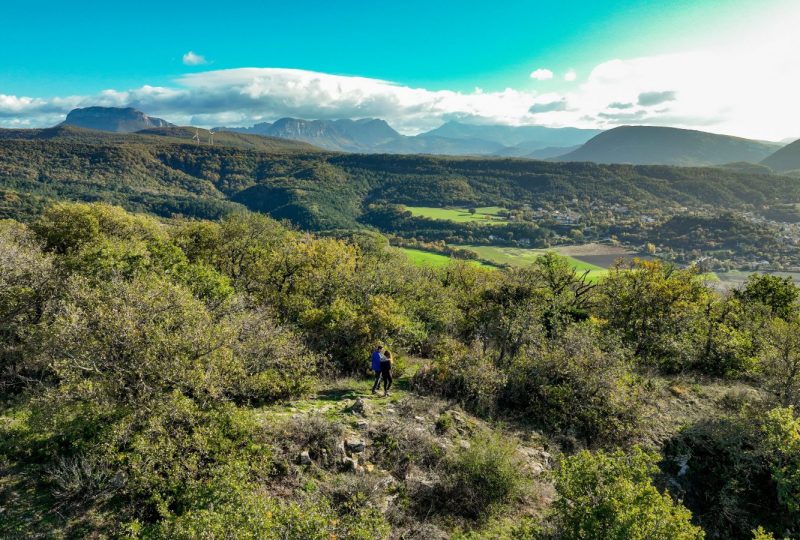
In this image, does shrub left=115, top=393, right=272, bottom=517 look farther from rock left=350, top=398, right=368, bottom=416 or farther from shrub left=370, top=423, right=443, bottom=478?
rock left=350, top=398, right=368, bottom=416

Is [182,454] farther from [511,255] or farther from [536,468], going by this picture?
[511,255]

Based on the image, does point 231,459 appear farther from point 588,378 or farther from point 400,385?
point 588,378

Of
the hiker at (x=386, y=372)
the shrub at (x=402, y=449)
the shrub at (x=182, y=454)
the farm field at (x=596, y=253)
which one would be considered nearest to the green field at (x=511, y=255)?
the farm field at (x=596, y=253)

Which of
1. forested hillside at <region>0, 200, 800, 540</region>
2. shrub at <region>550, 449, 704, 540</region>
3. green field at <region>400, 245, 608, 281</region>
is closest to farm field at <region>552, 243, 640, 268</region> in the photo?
green field at <region>400, 245, 608, 281</region>

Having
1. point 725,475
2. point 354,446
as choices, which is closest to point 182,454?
point 354,446

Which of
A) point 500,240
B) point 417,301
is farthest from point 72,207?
point 500,240
